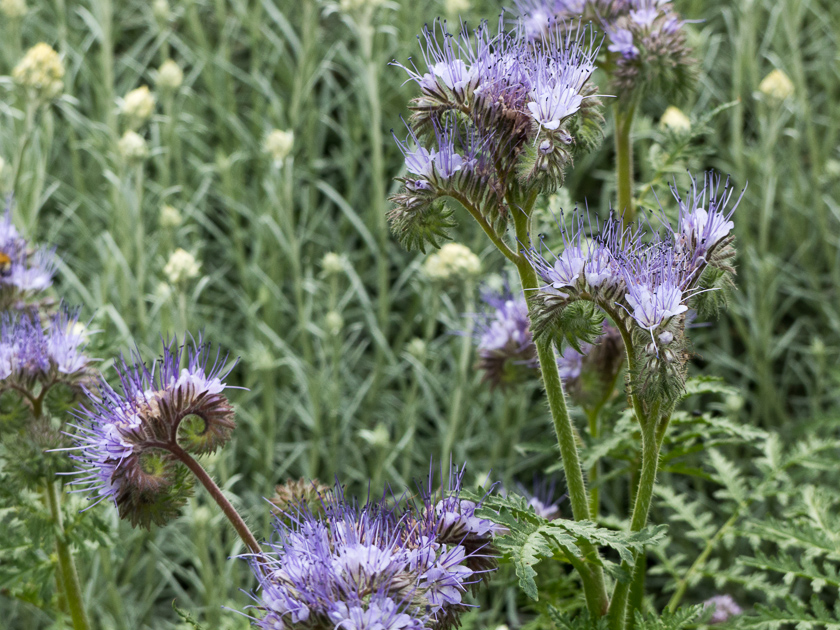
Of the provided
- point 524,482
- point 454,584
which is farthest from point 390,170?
point 454,584

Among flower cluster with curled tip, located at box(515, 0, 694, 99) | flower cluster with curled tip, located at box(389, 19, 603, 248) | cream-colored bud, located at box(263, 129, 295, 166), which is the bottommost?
flower cluster with curled tip, located at box(389, 19, 603, 248)

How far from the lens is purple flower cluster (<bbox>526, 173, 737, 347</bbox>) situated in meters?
1.28

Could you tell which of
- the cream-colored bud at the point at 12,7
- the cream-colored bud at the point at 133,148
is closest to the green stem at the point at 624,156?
the cream-colored bud at the point at 133,148

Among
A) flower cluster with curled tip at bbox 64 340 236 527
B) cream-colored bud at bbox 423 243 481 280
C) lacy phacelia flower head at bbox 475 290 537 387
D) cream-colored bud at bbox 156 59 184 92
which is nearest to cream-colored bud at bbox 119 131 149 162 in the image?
cream-colored bud at bbox 156 59 184 92

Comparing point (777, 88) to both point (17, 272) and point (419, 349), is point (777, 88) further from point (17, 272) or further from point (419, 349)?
point (17, 272)

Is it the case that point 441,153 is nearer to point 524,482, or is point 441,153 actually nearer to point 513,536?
point 513,536

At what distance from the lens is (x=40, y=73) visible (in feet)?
8.40

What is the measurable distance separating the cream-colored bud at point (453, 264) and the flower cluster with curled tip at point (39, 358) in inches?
45.7

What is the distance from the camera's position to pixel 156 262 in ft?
11.3

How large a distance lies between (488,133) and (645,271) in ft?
1.02

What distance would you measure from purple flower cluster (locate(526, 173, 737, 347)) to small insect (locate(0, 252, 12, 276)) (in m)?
1.22

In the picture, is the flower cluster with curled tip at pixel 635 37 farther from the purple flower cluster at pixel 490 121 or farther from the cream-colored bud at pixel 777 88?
the cream-colored bud at pixel 777 88

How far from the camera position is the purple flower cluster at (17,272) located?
198 centimetres

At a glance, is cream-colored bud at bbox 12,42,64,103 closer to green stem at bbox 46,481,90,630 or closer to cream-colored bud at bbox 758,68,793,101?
green stem at bbox 46,481,90,630
